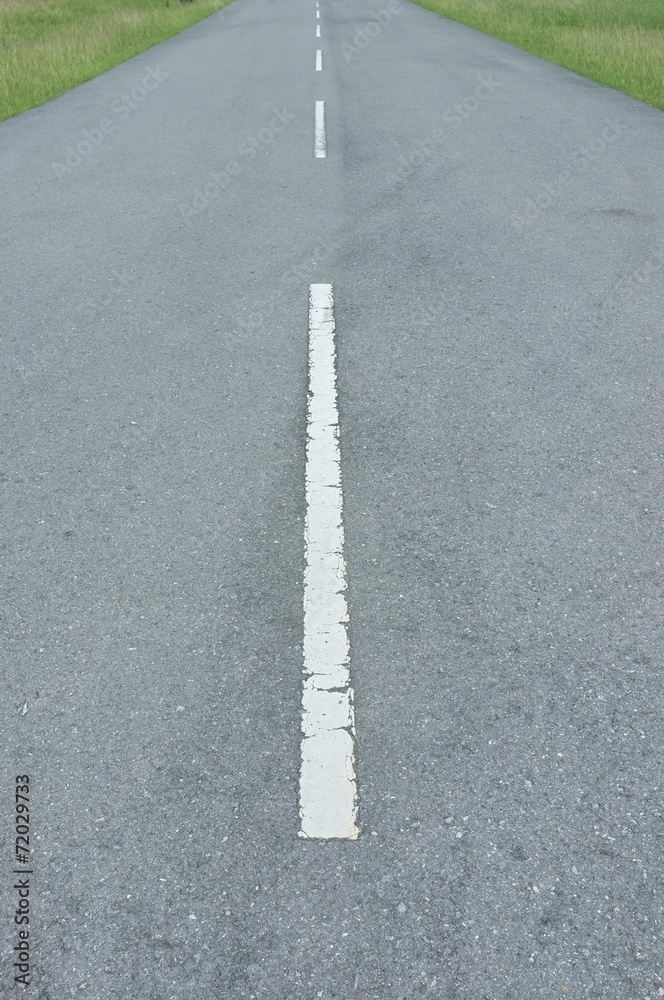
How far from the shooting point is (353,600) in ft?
9.37

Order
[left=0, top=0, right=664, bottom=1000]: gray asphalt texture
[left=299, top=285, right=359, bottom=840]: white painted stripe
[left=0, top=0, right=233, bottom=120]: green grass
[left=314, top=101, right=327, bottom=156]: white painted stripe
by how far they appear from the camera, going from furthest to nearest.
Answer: [left=0, top=0, right=233, bottom=120]: green grass < [left=314, top=101, right=327, bottom=156]: white painted stripe < [left=299, top=285, right=359, bottom=840]: white painted stripe < [left=0, top=0, right=664, bottom=1000]: gray asphalt texture

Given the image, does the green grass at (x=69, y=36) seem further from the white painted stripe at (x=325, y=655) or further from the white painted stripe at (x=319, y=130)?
the white painted stripe at (x=325, y=655)

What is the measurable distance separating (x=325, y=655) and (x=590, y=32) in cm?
1827

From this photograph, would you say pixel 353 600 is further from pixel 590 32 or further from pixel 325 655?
pixel 590 32

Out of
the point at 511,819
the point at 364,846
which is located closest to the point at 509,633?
the point at 511,819

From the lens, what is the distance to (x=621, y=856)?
79.4 inches

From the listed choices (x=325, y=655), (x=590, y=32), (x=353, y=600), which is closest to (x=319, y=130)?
(x=353, y=600)

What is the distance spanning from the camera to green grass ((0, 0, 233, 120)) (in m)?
13.5

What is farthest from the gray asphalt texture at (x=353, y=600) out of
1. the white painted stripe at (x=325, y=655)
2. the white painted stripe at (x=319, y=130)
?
the white painted stripe at (x=319, y=130)

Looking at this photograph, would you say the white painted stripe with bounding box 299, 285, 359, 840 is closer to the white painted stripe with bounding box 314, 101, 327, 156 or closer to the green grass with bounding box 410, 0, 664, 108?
the white painted stripe with bounding box 314, 101, 327, 156

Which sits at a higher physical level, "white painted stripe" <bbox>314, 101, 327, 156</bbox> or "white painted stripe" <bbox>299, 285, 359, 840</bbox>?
"white painted stripe" <bbox>299, 285, 359, 840</bbox>

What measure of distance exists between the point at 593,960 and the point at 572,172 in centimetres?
738

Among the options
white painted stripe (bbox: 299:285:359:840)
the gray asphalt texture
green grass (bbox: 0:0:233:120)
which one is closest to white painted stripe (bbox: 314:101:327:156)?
the gray asphalt texture

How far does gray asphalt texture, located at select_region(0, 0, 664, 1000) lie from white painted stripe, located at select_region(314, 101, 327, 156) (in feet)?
8.03
